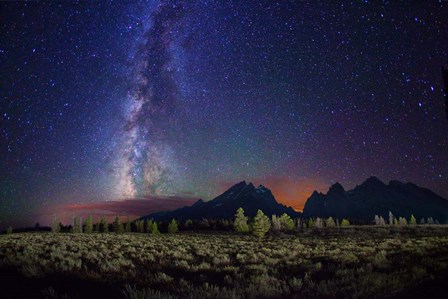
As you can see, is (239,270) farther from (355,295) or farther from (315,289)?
(355,295)

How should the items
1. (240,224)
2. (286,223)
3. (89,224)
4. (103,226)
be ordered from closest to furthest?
(240,224) → (89,224) → (286,223) → (103,226)

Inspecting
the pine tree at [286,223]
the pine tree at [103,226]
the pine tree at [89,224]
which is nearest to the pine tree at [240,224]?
the pine tree at [286,223]

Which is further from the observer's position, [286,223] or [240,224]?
[286,223]

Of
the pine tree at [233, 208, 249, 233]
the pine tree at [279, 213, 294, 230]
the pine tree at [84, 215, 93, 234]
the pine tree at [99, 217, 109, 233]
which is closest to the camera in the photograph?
the pine tree at [233, 208, 249, 233]

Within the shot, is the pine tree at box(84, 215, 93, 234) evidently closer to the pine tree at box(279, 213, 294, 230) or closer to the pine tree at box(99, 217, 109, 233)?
the pine tree at box(99, 217, 109, 233)

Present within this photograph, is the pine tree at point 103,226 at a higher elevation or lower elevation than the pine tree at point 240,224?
lower

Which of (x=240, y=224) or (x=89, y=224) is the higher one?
(x=240, y=224)

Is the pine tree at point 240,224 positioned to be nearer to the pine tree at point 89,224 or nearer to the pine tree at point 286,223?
the pine tree at point 286,223

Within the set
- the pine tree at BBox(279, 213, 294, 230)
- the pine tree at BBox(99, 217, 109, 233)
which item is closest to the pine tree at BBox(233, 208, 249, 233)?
the pine tree at BBox(279, 213, 294, 230)

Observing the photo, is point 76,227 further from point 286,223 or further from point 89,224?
point 286,223

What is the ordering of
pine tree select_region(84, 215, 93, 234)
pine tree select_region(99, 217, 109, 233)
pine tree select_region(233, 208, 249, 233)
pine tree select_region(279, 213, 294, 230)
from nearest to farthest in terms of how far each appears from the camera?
1. pine tree select_region(233, 208, 249, 233)
2. pine tree select_region(84, 215, 93, 234)
3. pine tree select_region(279, 213, 294, 230)
4. pine tree select_region(99, 217, 109, 233)

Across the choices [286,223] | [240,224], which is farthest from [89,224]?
[286,223]

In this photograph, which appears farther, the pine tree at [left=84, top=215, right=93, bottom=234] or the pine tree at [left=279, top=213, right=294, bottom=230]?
the pine tree at [left=279, top=213, right=294, bottom=230]

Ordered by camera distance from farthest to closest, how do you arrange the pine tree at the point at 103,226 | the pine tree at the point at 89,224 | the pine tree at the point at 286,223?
the pine tree at the point at 103,226
the pine tree at the point at 286,223
the pine tree at the point at 89,224
